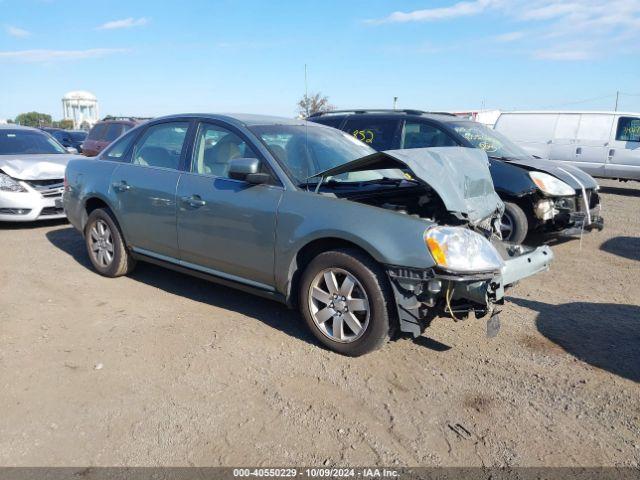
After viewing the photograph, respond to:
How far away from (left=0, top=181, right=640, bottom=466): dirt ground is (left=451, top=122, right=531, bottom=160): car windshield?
2727mm

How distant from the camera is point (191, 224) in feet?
14.9

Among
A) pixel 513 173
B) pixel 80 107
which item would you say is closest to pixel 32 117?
pixel 80 107

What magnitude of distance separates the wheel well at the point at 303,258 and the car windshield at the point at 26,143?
261 inches

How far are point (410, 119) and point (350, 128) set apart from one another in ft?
3.06

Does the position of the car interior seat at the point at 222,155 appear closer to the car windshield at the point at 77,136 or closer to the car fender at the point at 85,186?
the car fender at the point at 85,186

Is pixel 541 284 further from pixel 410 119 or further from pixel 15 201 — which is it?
pixel 15 201

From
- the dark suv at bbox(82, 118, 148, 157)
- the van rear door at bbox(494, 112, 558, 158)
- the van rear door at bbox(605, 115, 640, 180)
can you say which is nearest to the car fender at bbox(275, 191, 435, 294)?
the dark suv at bbox(82, 118, 148, 157)

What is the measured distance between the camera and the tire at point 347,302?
3.57 metres

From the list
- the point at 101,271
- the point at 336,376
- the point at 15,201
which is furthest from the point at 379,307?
the point at 15,201

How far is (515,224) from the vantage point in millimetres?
6672

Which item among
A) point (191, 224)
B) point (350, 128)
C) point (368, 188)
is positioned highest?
point (350, 128)

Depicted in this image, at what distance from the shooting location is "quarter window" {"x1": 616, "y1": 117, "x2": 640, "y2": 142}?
43.2 ft

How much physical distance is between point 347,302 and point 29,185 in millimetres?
6221

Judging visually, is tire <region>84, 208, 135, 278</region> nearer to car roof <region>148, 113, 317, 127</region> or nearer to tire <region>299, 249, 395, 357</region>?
car roof <region>148, 113, 317, 127</region>
